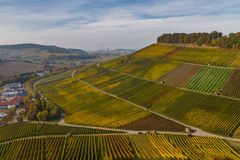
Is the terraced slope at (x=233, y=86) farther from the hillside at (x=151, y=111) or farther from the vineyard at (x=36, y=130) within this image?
the vineyard at (x=36, y=130)

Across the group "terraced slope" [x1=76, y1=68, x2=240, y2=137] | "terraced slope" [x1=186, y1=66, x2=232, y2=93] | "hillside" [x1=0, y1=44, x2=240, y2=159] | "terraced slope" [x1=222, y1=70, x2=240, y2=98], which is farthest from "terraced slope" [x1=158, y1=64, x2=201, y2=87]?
"terraced slope" [x1=222, y1=70, x2=240, y2=98]

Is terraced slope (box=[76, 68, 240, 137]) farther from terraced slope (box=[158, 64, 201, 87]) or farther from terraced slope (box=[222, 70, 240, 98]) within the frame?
terraced slope (box=[158, 64, 201, 87])

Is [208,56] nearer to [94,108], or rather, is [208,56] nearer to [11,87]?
[94,108]

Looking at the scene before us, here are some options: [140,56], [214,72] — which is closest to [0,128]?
[214,72]

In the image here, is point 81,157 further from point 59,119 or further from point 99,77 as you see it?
point 99,77

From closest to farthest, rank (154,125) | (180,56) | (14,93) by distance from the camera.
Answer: (154,125) < (180,56) < (14,93)

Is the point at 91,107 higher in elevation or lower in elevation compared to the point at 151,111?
lower

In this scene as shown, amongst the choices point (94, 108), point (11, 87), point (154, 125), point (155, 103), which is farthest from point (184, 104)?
point (11, 87)

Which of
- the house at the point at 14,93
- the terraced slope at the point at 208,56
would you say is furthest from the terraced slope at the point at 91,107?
the terraced slope at the point at 208,56
